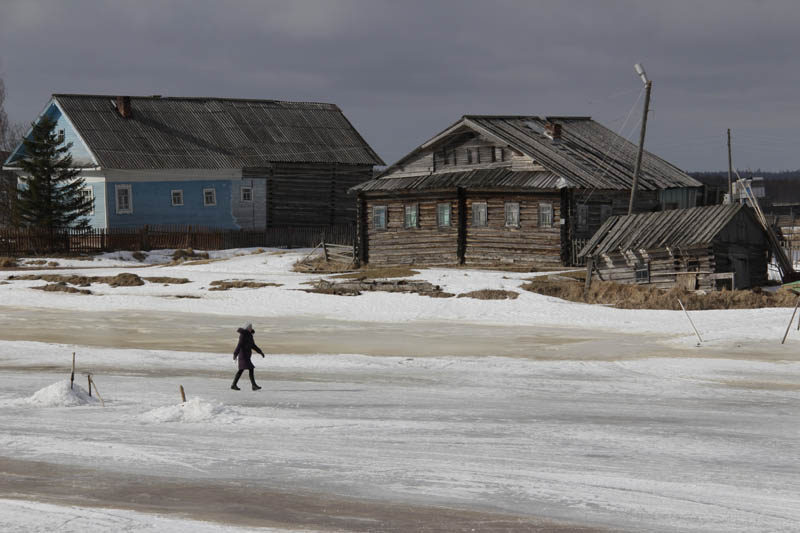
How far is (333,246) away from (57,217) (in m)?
13.4

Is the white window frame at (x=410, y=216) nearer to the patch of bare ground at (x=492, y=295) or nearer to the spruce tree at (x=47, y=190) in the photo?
the patch of bare ground at (x=492, y=295)

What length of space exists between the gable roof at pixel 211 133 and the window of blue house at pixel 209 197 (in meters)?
1.58

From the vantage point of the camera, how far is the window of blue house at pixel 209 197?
54250mm

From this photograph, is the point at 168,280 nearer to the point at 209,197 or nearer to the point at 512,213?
the point at 512,213

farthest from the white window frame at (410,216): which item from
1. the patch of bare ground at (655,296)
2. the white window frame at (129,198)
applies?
the white window frame at (129,198)

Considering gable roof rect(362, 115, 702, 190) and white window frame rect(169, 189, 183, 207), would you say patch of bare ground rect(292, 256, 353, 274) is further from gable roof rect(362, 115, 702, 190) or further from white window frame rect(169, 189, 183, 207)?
white window frame rect(169, 189, 183, 207)

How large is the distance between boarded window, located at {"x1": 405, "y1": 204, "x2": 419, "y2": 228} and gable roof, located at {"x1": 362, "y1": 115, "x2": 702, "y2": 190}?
1.98m

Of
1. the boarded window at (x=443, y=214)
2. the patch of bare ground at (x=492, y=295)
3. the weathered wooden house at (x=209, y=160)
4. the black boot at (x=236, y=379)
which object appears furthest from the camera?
the weathered wooden house at (x=209, y=160)

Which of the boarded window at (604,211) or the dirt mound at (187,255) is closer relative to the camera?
the boarded window at (604,211)

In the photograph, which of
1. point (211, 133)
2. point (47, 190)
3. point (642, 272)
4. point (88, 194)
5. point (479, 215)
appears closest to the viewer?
point (642, 272)

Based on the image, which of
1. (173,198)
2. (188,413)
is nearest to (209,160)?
(173,198)

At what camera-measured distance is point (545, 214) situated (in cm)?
4056

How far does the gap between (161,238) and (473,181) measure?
17212 millimetres

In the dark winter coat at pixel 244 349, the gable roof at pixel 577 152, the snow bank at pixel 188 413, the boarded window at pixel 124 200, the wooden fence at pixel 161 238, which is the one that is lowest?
the snow bank at pixel 188 413
